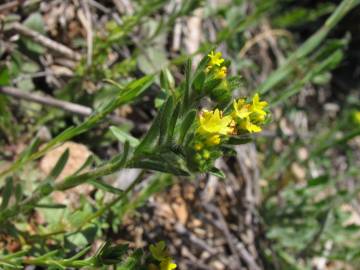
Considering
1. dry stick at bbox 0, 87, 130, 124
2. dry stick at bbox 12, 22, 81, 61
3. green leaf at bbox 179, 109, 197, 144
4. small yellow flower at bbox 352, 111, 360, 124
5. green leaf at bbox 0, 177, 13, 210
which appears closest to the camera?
green leaf at bbox 179, 109, 197, 144

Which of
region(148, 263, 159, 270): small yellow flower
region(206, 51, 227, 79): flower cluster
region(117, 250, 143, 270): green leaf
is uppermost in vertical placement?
region(206, 51, 227, 79): flower cluster

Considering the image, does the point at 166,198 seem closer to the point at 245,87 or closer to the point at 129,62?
the point at 129,62

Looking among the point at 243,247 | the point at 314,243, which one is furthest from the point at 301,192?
the point at 243,247

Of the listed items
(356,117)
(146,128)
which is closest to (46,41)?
(146,128)

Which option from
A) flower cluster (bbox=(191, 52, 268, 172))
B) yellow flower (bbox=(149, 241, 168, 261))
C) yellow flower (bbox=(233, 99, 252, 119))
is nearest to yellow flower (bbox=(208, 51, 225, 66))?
flower cluster (bbox=(191, 52, 268, 172))

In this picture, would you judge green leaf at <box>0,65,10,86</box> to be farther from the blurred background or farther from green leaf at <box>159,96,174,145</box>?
green leaf at <box>159,96,174,145</box>

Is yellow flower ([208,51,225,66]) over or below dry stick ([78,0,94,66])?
over

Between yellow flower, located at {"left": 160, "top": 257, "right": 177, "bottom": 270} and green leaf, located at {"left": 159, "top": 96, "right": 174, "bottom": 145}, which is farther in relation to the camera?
yellow flower, located at {"left": 160, "top": 257, "right": 177, "bottom": 270}

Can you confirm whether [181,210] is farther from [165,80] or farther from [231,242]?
[165,80]

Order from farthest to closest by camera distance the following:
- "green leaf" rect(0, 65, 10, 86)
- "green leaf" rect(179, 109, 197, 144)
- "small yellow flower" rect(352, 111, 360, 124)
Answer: "small yellow flower" rect(352, 111, 360, 124) → "green leaf" rect(0, 65, 10, 86) → "green leaf" rect(179, 109, 197, 144)
